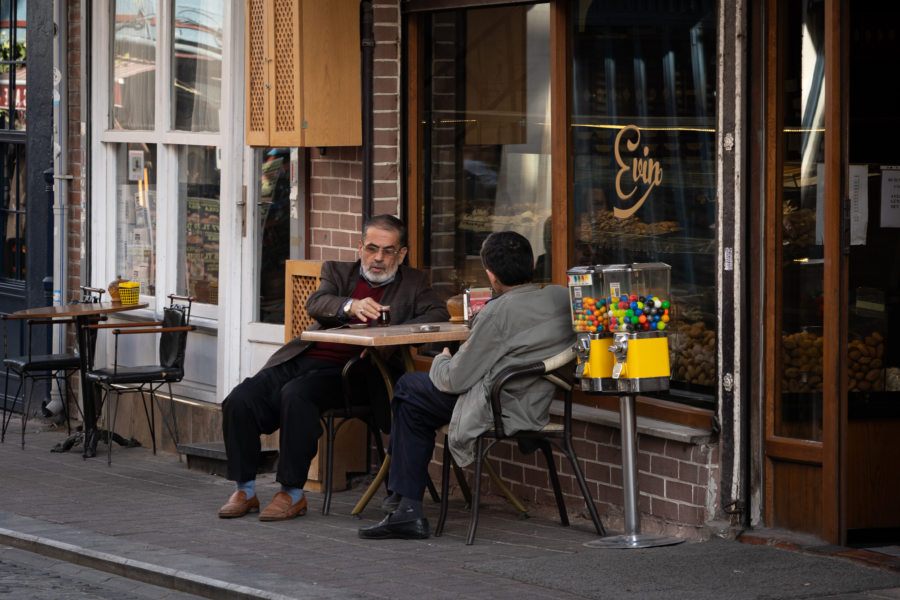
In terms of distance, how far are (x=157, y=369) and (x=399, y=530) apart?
3.68 meters

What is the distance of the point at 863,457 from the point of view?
7152 millimetres

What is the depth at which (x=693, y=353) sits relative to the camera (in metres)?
7.49

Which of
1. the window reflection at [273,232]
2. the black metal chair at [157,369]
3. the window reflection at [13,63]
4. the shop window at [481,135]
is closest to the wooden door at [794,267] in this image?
the shop window at [481,135]

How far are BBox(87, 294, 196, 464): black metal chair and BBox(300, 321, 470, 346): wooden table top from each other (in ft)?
9.28

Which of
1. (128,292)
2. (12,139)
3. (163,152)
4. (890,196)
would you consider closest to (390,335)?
(890,196)

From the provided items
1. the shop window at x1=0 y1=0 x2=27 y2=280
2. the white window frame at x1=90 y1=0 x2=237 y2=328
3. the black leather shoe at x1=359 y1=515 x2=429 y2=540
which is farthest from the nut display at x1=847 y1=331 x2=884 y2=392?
the shop window at x1=0 y1=0 x2=27 y2=280

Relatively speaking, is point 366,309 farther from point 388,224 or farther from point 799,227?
point 799,227

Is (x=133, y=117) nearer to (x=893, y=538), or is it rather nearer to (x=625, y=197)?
(x=625, y=197)

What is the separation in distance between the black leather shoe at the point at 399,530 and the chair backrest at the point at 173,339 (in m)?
3.51

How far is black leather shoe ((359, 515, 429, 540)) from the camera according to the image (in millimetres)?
7383

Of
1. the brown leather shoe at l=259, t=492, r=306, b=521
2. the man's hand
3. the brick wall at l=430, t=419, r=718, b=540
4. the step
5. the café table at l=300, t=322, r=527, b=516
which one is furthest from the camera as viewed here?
the step

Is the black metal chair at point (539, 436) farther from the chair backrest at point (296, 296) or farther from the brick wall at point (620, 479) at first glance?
the chair backrest at point (296, 296)

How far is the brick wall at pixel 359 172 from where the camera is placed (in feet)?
30.1

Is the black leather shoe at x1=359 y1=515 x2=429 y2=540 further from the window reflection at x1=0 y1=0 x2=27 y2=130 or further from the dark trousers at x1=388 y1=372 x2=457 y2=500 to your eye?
the window reflection at x1=0 y1=0 x2=27 y2=130
